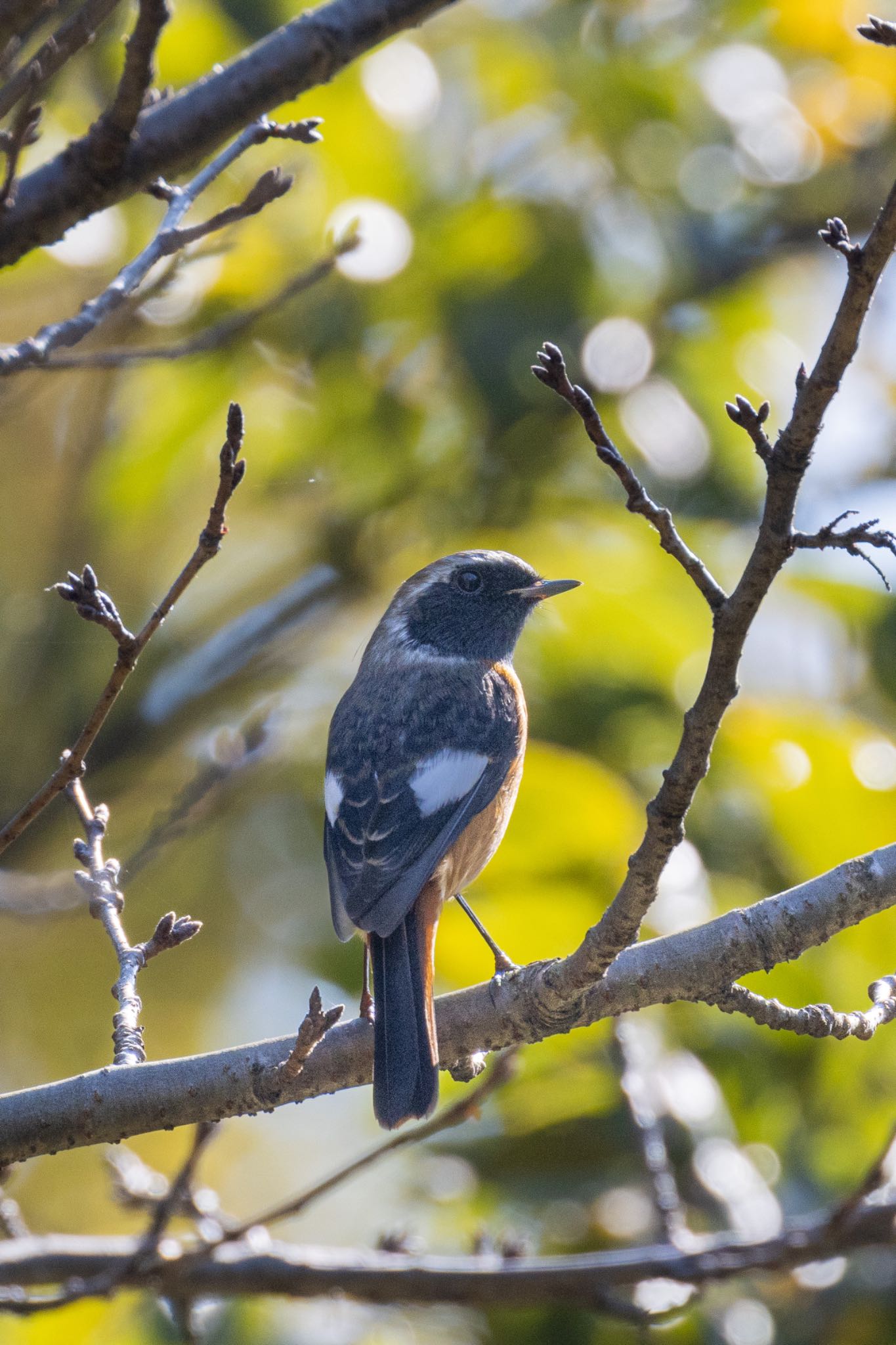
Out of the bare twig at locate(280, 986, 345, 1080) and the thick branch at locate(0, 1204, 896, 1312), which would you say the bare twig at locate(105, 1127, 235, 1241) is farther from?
the bare twig at locate(280, 986, 345, 1080)

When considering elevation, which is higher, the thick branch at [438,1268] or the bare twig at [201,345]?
the bare twig at [201,345]

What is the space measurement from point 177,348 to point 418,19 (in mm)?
1579

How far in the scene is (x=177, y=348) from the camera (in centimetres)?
345

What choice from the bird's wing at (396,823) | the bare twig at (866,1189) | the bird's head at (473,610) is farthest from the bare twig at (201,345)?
the bare twig at (866,1189)

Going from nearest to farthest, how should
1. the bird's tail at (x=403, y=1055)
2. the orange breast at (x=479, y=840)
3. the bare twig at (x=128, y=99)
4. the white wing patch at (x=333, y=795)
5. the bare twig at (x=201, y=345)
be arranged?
the bare twig at (x=128, y=99), the bird's tail at (x=403, y=1055), the bare twig at (x=201, y=345), the orange breast at (x=479, y=840), the white wing patch at (x=333, y=795)

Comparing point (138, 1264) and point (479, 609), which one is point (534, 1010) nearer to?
point (138, 1264)

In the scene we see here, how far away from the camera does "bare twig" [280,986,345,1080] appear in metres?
2.36

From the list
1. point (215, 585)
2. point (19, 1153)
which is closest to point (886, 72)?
point (215, 585)

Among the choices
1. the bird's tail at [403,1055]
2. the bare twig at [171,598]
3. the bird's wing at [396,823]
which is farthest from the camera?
the bird's wing at [396,823]

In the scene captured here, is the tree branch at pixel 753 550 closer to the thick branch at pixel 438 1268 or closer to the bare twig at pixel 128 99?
the bare twig at pixel 128 99

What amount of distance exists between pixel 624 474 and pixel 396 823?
184cm

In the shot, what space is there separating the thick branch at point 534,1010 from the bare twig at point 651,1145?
2.92 ft

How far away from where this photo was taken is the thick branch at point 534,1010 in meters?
2.56

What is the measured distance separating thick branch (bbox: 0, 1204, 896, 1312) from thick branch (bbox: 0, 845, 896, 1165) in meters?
0.93
